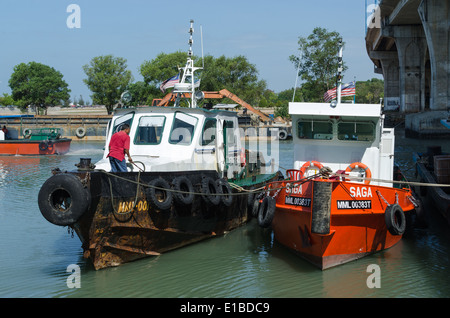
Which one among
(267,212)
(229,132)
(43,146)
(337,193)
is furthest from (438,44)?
(337,193)

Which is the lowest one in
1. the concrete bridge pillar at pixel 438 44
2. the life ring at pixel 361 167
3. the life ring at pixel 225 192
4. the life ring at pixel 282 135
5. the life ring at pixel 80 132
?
the life ring at pixel 225 192

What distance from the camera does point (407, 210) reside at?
11.2 m

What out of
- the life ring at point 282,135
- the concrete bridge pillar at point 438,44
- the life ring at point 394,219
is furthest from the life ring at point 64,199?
the life ring at point 282,135

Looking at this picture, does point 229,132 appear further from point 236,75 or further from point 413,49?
point 236,75

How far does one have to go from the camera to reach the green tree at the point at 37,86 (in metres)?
79.6

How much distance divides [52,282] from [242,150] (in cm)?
667

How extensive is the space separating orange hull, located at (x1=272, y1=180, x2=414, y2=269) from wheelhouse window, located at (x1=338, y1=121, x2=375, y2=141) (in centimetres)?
161

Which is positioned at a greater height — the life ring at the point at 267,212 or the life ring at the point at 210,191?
the life ring at the point at 210,191

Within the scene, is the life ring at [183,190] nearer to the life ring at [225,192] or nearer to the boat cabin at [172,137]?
the boat cabin at [172,137]

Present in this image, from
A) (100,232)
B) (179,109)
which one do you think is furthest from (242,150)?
(100,232)

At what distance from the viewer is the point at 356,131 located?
11742mm

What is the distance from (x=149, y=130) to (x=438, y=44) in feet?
97.0

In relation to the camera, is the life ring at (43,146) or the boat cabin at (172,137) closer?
the boat cabin at (172,137)
